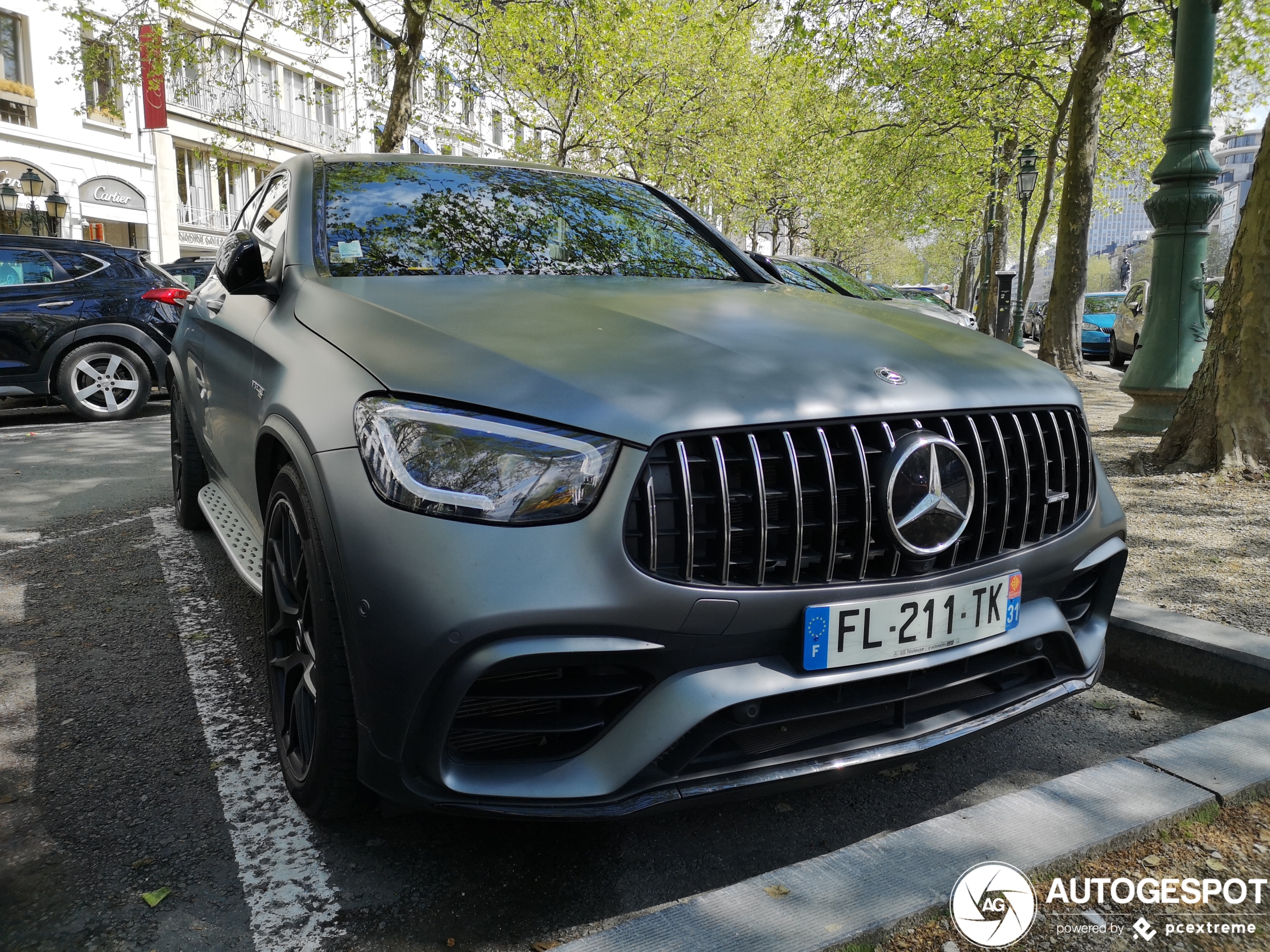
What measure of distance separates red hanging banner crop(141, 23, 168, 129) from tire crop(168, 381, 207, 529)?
14714 millimetres

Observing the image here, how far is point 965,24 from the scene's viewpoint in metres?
18.8

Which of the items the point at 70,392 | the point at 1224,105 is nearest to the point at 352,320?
the point at 70,392

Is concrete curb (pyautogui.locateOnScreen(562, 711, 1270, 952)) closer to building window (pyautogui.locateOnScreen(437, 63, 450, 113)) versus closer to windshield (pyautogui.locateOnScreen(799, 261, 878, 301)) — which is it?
windshield (pyautogui.locateOnScreen(799, 261, 878, 301))

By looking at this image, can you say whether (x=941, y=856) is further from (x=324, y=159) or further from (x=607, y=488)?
(x=324, y=159)

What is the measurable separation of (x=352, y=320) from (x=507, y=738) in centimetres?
108

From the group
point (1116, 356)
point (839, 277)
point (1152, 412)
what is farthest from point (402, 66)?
point (1116, 356)

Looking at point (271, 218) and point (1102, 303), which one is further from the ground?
point (1102, 303)

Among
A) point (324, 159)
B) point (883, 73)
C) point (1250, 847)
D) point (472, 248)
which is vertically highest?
point (883, 73)

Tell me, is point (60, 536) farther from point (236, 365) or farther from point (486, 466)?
point (486, 466)

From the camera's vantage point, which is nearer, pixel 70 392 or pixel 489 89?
pixel 70 392

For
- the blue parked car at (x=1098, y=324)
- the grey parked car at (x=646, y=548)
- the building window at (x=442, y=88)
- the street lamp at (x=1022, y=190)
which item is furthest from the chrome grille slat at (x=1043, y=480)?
the blue parked car at (x=1098, y=324)

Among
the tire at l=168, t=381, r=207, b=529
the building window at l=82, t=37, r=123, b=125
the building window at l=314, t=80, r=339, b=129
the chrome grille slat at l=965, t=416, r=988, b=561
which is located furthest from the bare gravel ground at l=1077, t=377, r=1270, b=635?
the building window at l=314, t=80, r=339, b=129

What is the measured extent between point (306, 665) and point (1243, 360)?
5487 millimetres

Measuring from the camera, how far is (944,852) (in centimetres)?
187
